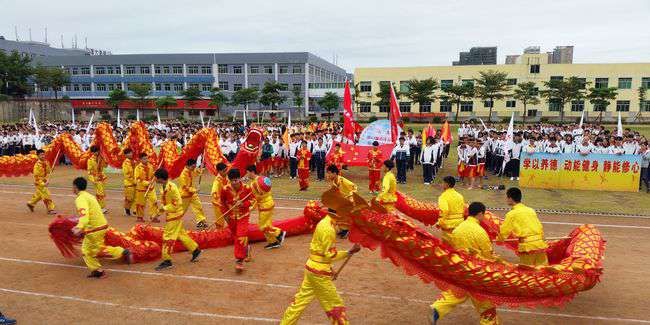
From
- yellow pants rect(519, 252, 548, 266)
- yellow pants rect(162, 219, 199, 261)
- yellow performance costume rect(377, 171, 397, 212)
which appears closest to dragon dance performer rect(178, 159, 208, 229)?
yellow pants rect(162, 219, 199, 261)

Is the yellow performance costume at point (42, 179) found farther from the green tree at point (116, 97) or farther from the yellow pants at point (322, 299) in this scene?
the green tree at point (116, 97)

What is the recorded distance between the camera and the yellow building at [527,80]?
168 feet

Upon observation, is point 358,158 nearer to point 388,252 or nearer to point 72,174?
point 388,252

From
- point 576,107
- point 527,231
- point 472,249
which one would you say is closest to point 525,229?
point 527,231

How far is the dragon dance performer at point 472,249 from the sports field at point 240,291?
65cm

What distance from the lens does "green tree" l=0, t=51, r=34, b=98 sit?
52.6m

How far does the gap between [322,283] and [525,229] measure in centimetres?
312

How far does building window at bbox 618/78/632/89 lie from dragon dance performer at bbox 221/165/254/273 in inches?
2284

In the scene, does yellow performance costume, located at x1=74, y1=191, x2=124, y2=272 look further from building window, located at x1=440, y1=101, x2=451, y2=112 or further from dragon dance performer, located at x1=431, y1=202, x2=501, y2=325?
building window, located at x1=440, y1=101, x2=451, y2=112

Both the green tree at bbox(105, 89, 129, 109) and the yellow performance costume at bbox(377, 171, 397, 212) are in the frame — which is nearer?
the yellow performance costume at bbox(377, 171, 397, 212)

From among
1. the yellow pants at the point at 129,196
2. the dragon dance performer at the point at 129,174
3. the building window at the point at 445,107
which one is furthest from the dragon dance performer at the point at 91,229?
the building window at the point at 445,107

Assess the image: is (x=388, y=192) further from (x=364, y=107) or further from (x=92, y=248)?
(x=364, y=107)

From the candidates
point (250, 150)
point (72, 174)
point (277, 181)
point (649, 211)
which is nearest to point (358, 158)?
point (277, 181)

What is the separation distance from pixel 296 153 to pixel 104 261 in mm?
9525
